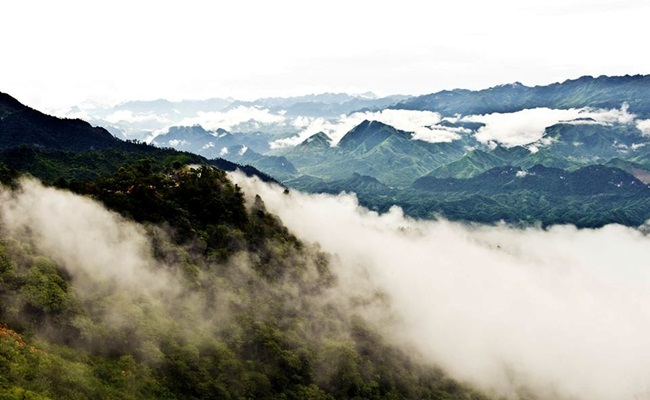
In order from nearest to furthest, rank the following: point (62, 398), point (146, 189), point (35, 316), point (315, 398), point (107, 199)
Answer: point (62, 398) → point (35, 316) → point (315, 398) → point (107, 199) → point (146, 189)

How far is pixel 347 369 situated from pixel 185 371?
224 feet

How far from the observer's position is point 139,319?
135 m

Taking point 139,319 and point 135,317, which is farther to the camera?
point 139,319

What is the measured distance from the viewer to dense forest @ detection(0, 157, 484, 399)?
4407 inches

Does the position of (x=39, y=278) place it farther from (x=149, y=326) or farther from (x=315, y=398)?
(x=315, y=398)

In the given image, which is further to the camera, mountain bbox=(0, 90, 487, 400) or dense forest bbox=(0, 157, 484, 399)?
mountain bbox=(0, 90, 487, 400)

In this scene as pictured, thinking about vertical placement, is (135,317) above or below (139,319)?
above

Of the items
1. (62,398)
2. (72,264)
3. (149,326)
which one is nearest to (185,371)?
(149,326)

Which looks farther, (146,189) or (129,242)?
(146,189)

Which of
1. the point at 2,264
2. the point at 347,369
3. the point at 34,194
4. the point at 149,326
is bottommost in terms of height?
the point at 347,369

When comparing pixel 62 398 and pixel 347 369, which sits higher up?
pixel 62 398

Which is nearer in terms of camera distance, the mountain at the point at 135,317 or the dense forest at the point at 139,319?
the dense forest at the point at 139,319

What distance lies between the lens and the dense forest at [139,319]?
11194 cm

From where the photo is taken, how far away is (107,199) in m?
183
